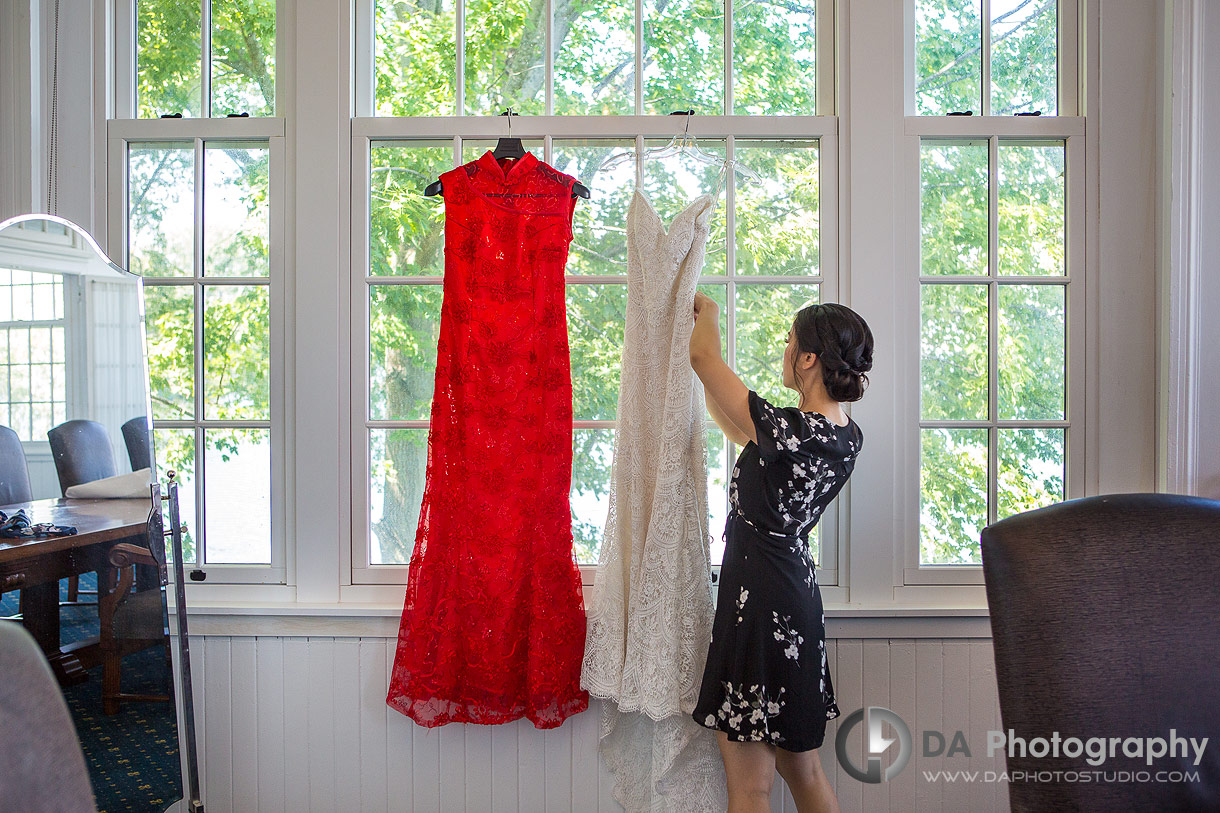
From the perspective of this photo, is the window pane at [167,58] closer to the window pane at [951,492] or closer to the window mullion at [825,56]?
the window mullion at [825,56]

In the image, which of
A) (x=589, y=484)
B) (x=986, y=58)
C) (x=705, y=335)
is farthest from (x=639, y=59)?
(x=589, y=484)

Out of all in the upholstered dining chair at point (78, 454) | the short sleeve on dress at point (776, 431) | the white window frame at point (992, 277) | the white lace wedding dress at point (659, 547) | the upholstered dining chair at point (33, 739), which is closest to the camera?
the upholstered dining chair at point (33, 739)

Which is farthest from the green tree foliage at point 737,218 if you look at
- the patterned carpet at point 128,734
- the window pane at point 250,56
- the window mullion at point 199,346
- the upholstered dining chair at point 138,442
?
Answer: the patterned carpet at point 128,734

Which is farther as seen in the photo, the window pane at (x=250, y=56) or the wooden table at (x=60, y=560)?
the window pane at (x=250, y=56)

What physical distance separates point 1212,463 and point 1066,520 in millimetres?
1253

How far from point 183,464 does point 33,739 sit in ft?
4.57

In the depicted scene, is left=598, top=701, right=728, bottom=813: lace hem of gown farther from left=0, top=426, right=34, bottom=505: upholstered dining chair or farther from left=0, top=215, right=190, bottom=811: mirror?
left=0, top=426, right=34, bottom=505: upholstered dining chair

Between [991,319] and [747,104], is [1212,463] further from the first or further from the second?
[747,104]

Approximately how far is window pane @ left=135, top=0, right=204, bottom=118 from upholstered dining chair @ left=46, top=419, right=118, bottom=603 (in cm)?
106

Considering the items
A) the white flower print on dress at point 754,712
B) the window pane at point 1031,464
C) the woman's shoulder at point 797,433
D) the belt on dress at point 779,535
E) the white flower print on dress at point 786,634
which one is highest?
the woman's shoulder at point 797,433

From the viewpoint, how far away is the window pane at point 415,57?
6.80 feet

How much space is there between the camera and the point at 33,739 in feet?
2.79

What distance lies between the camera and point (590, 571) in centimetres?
203

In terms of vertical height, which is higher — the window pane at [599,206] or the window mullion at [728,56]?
the window mullion at [728,56]
